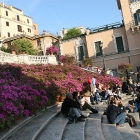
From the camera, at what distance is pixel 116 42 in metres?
31.2

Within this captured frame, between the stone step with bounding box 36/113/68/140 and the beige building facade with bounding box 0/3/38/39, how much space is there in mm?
43552

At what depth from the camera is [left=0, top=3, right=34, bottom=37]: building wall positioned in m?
48.2

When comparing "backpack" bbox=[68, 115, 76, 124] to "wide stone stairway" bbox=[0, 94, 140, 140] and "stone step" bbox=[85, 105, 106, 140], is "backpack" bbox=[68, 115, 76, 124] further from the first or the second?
"stone step" bbox=[85, 105, 106, 140]

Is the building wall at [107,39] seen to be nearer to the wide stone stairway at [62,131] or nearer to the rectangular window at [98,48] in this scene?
the rectangular window at [98,48]

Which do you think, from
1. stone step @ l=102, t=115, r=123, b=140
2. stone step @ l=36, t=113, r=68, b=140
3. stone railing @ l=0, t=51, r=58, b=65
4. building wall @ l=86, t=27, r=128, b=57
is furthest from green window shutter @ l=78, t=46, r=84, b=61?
stone step @ l=36, t=113, r=68, b=140

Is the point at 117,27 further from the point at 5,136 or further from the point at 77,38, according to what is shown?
the point at 5,136

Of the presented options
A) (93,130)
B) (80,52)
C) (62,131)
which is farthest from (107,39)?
(62,131)

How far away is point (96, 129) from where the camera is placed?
674cm

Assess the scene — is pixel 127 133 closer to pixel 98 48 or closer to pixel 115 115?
pixel 115 115

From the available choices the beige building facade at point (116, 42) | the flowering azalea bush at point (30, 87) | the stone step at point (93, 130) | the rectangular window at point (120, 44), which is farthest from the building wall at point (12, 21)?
the stone step at point (93, 130)

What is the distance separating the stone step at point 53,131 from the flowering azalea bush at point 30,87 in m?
0.93

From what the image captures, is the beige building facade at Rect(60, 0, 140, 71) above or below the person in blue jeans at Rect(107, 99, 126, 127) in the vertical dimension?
above

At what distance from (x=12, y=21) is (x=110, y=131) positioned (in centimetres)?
4919

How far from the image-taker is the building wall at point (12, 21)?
48.2 meters
